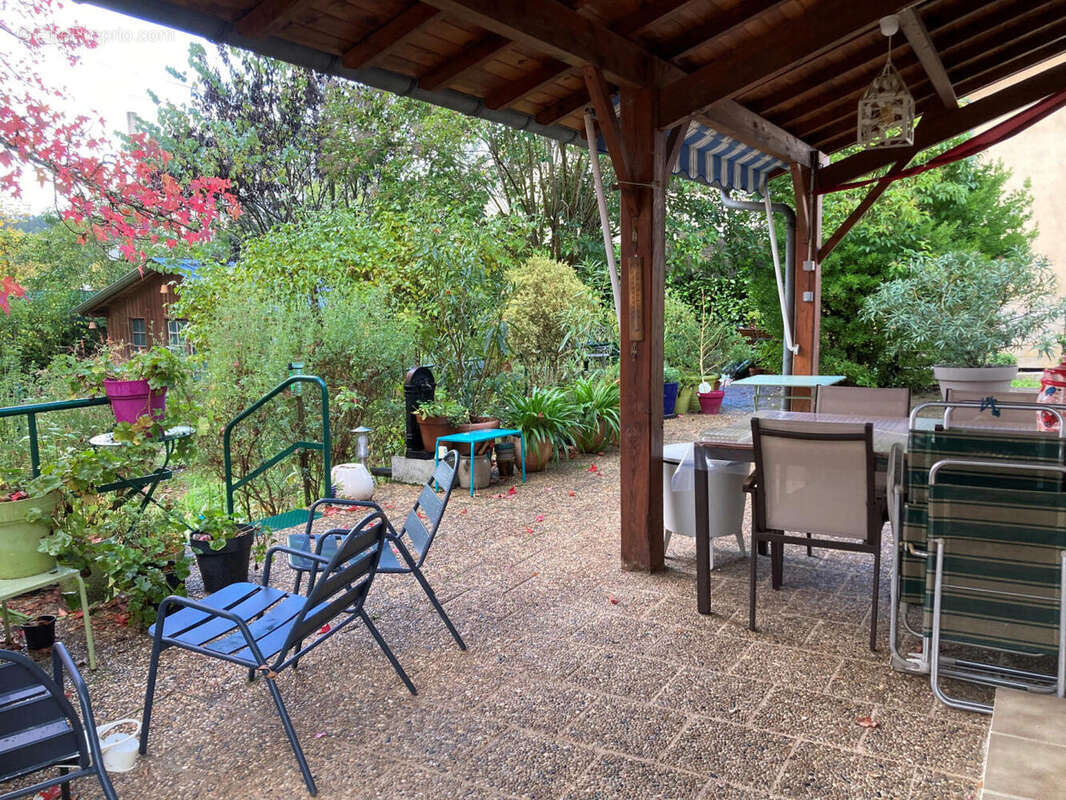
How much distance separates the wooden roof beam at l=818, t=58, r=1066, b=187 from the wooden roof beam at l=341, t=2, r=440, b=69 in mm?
4480

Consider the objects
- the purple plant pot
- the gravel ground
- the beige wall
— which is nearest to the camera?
the gravel ground

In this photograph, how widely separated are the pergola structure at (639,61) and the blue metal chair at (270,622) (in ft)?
6.50

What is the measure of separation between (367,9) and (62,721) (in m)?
2.95

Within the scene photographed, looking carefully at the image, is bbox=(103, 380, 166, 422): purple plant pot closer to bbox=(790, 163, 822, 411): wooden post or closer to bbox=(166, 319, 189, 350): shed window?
bbox=(166, 319, 189, 350): shed window

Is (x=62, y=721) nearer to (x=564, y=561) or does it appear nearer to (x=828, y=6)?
(x=564, y=561)

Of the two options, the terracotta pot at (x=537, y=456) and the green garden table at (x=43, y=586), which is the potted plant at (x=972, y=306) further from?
the green garden table at (x=43, y=586)

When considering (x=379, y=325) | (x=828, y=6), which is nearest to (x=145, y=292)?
(x=379, y=325)

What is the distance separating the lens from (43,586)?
10.3ft

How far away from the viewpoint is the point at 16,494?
10.5 feet

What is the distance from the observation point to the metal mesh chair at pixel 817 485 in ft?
10.2

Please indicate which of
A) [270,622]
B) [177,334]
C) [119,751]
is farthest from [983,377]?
[177,334]

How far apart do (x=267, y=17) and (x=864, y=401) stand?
3.81 metres

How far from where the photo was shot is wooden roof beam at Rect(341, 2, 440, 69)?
3315mm

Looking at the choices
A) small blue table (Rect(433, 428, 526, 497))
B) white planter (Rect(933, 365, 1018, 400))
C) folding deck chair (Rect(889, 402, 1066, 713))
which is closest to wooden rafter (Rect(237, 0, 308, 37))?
folding deck chair (Rect(889, 402, 1066, 713))
